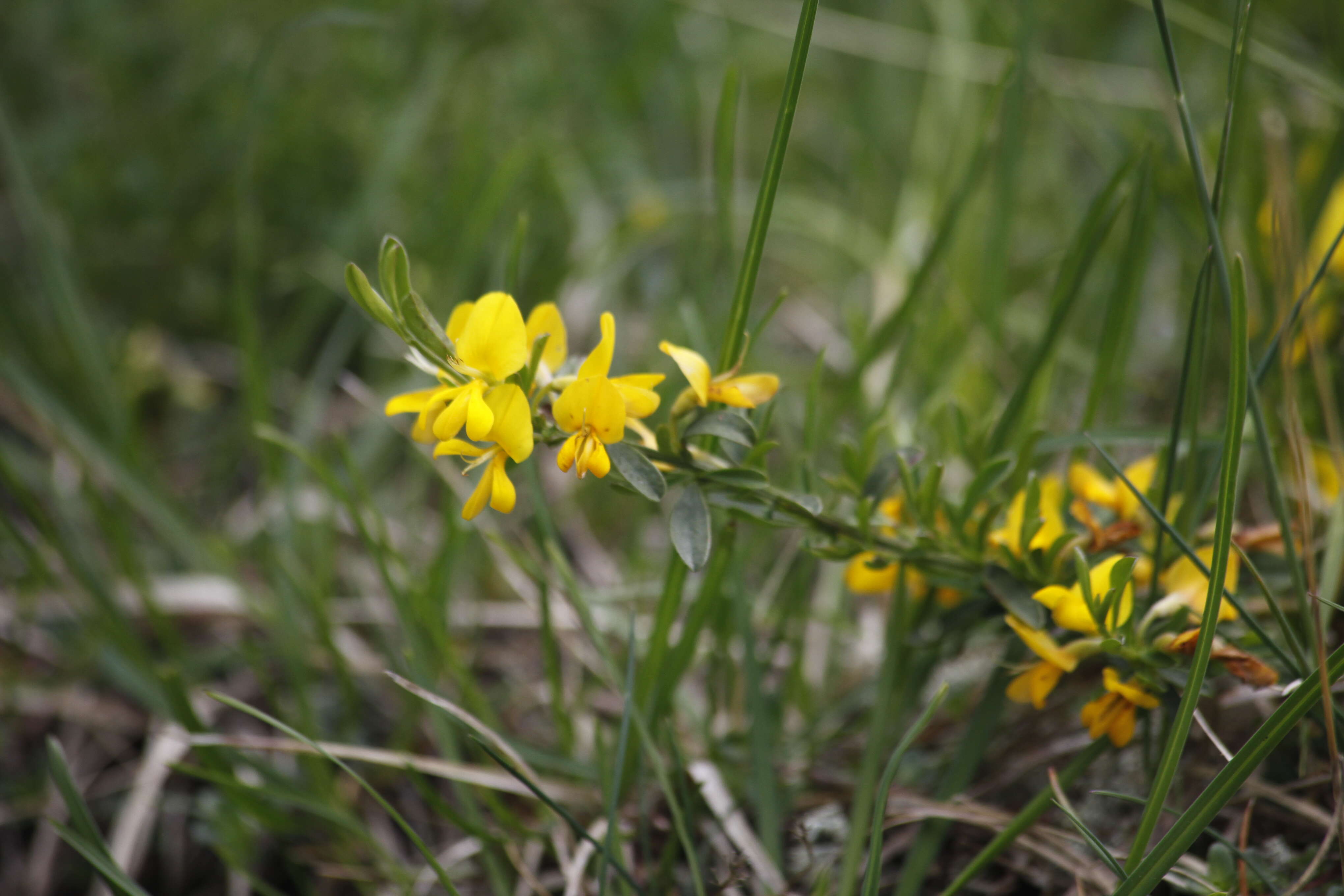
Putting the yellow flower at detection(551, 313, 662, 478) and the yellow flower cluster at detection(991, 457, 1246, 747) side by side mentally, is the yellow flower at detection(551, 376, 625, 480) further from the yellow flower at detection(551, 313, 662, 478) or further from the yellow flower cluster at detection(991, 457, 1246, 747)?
the yellow flower cluster at detection(991, 457, 1246, 747)

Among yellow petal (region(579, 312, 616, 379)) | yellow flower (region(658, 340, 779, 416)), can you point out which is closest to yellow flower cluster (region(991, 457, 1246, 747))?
yellow flower (region(658, 340, 779, 416))

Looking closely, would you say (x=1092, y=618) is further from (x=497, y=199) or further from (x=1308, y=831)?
(x=497, y=199)

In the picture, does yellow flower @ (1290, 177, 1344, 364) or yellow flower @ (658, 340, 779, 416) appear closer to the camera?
yellow flower @ (658, 340, 779, 416)

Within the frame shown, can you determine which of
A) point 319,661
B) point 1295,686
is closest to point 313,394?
point 319,661

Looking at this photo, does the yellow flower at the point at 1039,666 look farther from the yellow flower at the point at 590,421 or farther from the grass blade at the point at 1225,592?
the yellow flower at the point at 590,421

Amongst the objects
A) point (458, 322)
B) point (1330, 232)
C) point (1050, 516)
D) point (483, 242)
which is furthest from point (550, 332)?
point (1330, 232)

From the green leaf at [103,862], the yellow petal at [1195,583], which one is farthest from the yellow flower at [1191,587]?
the green leaf at [103,862]
